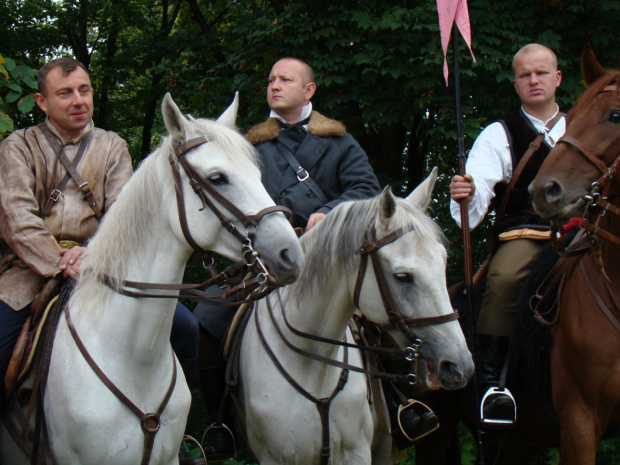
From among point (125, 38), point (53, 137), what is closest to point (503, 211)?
point (53, 137)

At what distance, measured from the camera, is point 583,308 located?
13.5ft

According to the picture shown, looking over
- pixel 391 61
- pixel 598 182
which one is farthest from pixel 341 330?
pixel 391 61

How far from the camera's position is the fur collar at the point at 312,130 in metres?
4.78

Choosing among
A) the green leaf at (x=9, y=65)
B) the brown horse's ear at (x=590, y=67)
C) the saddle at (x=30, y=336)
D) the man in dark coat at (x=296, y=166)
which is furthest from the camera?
the green leaf at (x=9, y=65)

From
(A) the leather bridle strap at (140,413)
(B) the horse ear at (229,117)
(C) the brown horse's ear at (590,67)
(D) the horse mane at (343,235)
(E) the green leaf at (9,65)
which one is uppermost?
(E) the green leaf at (9,65)

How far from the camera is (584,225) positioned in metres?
3.83

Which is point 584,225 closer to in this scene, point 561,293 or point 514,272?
point 561,293

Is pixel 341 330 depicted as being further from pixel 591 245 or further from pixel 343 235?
pixel 591 245

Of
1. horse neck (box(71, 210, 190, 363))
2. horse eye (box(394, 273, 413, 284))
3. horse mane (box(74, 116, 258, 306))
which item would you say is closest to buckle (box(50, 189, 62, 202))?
horse mane (box(74, 116, 258, 306))

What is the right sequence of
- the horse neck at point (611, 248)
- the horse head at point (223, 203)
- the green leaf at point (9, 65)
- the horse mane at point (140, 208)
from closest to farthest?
the horse head at point (223, 203)
the horse mane at point (140, 208)
the horse neck at point (611, 248)
the green leaf at point (9, 65)

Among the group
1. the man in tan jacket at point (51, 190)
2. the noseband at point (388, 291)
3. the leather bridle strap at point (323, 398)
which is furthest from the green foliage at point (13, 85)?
the noseband at point (388, 291)

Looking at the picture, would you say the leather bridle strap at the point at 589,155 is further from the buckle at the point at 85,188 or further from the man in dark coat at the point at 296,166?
the buckle at the point at 85,188

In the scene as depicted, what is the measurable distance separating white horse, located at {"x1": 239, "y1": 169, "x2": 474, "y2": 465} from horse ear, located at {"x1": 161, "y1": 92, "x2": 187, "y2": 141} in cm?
106

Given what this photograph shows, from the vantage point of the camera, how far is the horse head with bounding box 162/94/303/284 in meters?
3.00
